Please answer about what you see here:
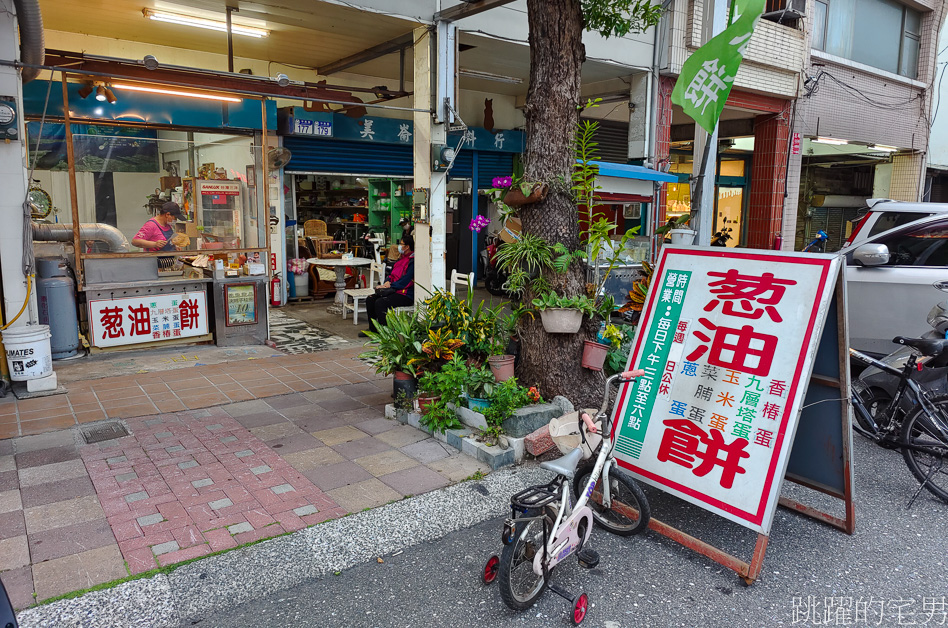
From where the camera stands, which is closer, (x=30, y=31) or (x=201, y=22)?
(x=30, y=31)

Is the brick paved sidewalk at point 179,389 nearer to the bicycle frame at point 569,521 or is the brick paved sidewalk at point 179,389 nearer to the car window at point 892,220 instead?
the bicycle frame at point 569,521

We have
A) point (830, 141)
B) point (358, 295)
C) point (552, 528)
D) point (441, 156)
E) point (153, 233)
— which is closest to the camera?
point (552, 528)

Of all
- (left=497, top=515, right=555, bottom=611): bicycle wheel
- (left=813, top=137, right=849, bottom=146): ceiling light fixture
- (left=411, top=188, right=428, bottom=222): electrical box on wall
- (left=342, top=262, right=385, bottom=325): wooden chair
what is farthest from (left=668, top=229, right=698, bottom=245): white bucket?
(left=813, top=137, right=849, bottom=146): ceiling light fixture

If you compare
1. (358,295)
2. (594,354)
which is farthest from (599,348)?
(358,295)

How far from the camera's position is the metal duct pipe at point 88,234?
27.2 feet

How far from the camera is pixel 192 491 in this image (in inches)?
181

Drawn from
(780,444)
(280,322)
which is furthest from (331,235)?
(780,444)

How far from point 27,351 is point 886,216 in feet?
32.2

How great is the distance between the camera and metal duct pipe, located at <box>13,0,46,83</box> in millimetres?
6070

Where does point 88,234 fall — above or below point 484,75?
below

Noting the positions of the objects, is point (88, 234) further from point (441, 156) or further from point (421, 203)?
point (441, 156)

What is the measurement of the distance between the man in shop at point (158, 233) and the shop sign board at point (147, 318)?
79cm

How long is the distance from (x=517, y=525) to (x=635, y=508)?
127 centimetres

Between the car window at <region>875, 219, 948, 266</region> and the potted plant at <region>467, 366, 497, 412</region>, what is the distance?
5093 mm
